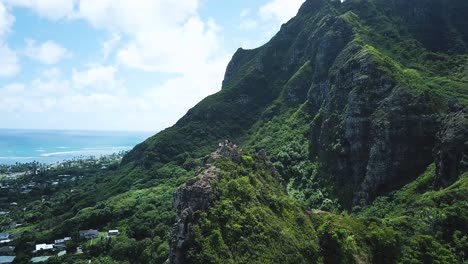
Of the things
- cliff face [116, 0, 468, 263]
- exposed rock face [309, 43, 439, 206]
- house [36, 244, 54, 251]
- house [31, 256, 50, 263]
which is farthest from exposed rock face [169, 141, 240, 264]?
house [36, 244, 54, 251]

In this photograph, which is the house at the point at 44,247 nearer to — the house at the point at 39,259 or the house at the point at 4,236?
the house at the point at 39,259

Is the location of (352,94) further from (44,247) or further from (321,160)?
(44,247)

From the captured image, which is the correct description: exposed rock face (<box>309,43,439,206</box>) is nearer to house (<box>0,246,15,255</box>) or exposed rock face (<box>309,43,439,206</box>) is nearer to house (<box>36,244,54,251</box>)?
house (<box>36,244,54,251</box>)

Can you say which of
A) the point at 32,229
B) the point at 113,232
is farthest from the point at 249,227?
the point at 32,229

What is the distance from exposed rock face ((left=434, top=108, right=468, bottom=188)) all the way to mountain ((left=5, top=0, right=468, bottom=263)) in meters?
0.31

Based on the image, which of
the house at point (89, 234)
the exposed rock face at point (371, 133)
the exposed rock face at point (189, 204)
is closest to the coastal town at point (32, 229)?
the house at point (89, 234)

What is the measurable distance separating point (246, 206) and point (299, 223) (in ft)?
23.2

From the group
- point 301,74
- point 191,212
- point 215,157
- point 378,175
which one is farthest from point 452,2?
point 191,212

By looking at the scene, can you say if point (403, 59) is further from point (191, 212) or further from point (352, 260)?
point (191, 212)

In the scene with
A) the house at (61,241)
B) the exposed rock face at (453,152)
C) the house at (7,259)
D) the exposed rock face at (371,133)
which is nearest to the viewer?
the exposed rock face at (453,152)

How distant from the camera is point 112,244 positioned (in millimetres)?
83312

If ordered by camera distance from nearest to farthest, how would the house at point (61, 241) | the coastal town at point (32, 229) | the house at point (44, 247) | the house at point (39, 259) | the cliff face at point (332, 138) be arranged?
the cliff face at point (332, 138) → the house at point (39, 259) → the coastal town at point (32, 229) → the house at point (44, 247) → the house at point (61, 241)

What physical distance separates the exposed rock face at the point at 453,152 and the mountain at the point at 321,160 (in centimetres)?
31

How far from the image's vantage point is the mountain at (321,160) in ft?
134
